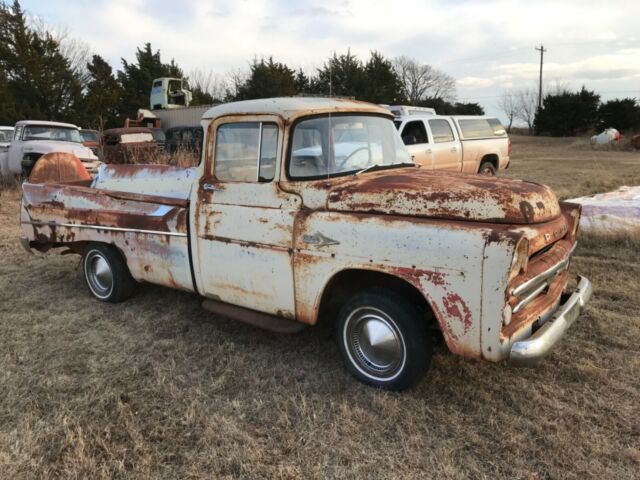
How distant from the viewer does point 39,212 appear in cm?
514

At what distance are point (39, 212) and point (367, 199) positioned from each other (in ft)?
12.9

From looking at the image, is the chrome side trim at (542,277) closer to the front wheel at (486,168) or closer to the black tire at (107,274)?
the black tire at (107,274)

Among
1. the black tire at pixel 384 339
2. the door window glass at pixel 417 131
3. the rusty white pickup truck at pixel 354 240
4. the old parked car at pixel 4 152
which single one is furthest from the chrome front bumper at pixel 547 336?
the old parked car at pixel 4 152

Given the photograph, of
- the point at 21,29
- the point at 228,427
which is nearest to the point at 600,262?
the point at 228,427

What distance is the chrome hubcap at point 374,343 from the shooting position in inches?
121

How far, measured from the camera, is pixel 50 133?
43.2 feet

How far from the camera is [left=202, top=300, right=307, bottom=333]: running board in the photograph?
3.45 m

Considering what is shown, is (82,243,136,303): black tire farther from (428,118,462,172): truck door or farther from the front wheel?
the front wheel

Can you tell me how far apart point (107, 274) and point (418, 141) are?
7.54 meters

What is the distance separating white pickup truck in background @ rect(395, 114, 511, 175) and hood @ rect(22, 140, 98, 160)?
8.17m

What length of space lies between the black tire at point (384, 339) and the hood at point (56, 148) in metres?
11.4

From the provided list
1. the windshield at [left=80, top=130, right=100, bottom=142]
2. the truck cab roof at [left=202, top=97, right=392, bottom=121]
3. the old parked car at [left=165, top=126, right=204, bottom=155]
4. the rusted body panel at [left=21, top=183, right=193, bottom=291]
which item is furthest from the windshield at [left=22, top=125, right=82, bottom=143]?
the truck cab roof at [left=202, top=97, right=392, bottom=121]

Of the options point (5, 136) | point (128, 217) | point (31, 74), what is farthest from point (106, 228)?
point (31, 74)

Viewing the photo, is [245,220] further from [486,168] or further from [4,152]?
[4,152]
